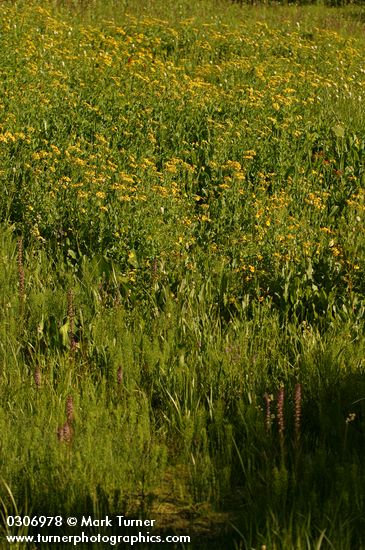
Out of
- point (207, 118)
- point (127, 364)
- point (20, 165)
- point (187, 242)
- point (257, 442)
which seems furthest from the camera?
point (207, 118)

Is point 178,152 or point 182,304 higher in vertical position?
point 178,152

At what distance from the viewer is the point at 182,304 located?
5.09 meters

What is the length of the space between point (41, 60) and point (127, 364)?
5703mm

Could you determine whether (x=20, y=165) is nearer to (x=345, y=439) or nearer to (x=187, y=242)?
(x=187, y=242)

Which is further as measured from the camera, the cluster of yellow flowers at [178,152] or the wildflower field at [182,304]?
the cluster of yellow flowers at [178,152]

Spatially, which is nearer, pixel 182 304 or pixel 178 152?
pixel 182 304

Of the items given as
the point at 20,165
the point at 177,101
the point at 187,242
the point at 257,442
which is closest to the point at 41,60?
the point at 177,101

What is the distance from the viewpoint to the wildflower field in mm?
3391

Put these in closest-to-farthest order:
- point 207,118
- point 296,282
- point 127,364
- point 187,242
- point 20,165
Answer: point 127,364, point 296,282, point 187,242, point 20,165, point 207,118

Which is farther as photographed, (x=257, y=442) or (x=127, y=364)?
(x=127, y=364)

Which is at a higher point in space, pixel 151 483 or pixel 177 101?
pixel 177 101

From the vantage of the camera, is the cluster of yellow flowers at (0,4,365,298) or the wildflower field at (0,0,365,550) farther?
the cluster of yellow flowers at (0,4,365,298)

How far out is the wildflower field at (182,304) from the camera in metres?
3.39

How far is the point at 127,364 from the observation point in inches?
169
